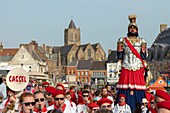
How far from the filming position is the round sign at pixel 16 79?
29.5ft

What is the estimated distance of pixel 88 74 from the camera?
418 ft

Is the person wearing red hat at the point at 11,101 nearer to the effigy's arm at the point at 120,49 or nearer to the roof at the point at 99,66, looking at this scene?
the effigy's arm at the point at 120,49

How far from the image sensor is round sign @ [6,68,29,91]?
900 cm

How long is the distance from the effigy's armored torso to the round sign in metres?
3.34

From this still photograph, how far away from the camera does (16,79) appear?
9.18 m

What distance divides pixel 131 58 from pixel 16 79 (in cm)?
A: 375

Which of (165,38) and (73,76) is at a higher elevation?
(165,38)

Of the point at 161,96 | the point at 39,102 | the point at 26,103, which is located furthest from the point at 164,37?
the point at 161,96

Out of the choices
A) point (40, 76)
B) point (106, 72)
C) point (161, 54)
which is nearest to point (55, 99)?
point (40, 76)

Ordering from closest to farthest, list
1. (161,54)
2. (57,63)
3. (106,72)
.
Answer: (161,54), (106,72), (57,63)

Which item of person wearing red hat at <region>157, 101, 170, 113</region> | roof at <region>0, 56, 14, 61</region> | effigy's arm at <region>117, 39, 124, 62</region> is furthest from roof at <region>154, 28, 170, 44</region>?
person wearing red hat at <region>157, 101, 170, 113</region>

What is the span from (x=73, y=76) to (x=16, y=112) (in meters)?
124

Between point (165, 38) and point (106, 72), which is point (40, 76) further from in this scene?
point (106, 72)

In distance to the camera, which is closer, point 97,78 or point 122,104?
point 122,104
